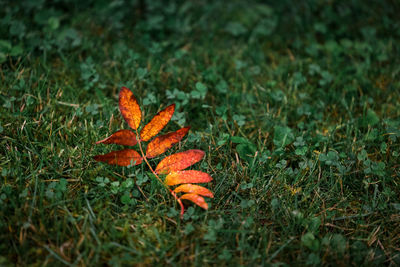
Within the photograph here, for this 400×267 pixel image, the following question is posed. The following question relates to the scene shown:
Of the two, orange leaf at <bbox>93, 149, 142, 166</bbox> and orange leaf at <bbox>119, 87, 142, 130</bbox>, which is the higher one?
orange leaf at <bbox>119, 87, 142, 130</bbox>

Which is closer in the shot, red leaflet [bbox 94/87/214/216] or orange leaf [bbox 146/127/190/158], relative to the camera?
red leaflet [bbox 94/87/214/216]

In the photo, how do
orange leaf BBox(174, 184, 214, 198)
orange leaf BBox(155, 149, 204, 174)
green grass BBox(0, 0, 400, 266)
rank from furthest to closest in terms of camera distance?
orange leaf BBox(155, 149, 204, 174) → orange leaf BBox(174, 184, 214, 198) → green grass BBox(0, 0, 400, 266)

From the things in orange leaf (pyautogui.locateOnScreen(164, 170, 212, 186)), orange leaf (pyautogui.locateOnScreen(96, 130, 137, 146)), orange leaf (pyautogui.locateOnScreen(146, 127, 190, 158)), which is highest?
orange leaf (pyautogui.locateOnScreen(96, 130, 137, 146))

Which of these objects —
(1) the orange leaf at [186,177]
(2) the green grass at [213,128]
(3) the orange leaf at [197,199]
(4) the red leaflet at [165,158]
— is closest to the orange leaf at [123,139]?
(4) the red leaflet at [165,158]

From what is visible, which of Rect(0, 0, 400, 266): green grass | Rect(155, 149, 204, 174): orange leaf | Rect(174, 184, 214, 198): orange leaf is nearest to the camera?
Rect(0, 0, 400, 266): green grass

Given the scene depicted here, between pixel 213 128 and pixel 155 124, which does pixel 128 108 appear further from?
pixel 213 128

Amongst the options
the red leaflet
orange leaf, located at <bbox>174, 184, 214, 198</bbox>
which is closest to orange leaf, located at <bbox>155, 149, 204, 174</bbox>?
the red leaflet

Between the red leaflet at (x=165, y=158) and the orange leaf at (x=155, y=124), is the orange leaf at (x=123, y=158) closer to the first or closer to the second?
the red leaflet at (x=165, y=158)

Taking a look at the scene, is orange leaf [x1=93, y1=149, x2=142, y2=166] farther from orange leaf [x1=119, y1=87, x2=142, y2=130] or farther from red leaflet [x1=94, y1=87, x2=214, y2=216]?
orange leaf [x1=119, y1=87, x2=142, y2=130]
